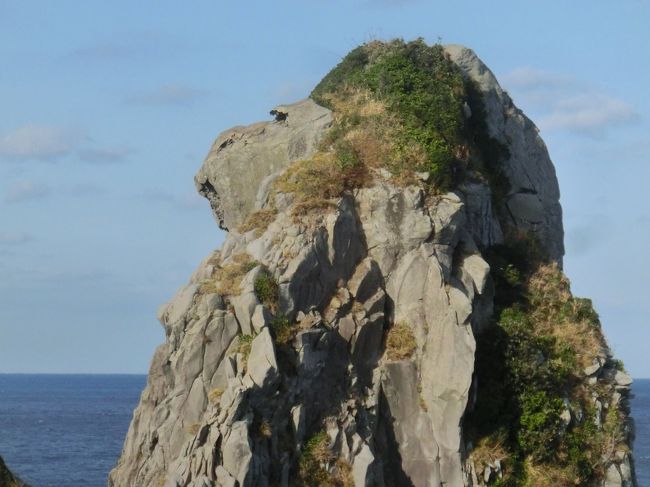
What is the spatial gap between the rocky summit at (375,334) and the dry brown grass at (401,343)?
0.21ft

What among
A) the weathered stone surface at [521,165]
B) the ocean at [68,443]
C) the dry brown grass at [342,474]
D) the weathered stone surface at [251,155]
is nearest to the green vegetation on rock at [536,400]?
the dry brown grass at [342,474]

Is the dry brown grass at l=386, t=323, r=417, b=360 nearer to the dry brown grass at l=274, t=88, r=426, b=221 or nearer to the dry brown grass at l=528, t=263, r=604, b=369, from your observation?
the dry brown grass at l=274, t=88, r=426, b=221

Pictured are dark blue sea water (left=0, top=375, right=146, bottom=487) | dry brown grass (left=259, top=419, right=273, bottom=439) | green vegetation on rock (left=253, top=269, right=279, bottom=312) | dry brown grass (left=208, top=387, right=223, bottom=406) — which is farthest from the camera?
dark blue sea water (left=0, top=375, right=146, bottom=487)

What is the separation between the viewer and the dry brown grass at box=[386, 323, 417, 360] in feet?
129

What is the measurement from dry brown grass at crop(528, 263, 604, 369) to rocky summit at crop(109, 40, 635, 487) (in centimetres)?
8

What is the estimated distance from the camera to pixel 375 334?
3922 centimetres

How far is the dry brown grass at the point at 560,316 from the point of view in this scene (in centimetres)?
4319

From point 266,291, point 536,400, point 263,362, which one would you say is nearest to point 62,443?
point 536,400

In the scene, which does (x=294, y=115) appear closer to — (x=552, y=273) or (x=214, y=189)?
(x=214, y=189)

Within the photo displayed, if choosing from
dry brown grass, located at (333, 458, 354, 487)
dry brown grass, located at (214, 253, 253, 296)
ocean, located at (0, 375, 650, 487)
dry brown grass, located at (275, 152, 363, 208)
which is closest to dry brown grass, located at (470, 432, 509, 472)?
dry brown grass, located at (333, 458, 354, 487)

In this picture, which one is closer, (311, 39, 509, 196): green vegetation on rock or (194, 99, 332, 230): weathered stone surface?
(311, 39, 509, 196): green vegetation on rock

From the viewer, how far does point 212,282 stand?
3853 centimetres

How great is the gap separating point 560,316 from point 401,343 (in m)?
7.88

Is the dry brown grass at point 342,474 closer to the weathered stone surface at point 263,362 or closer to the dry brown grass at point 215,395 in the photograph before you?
the weathered stone surface at point 263,362
